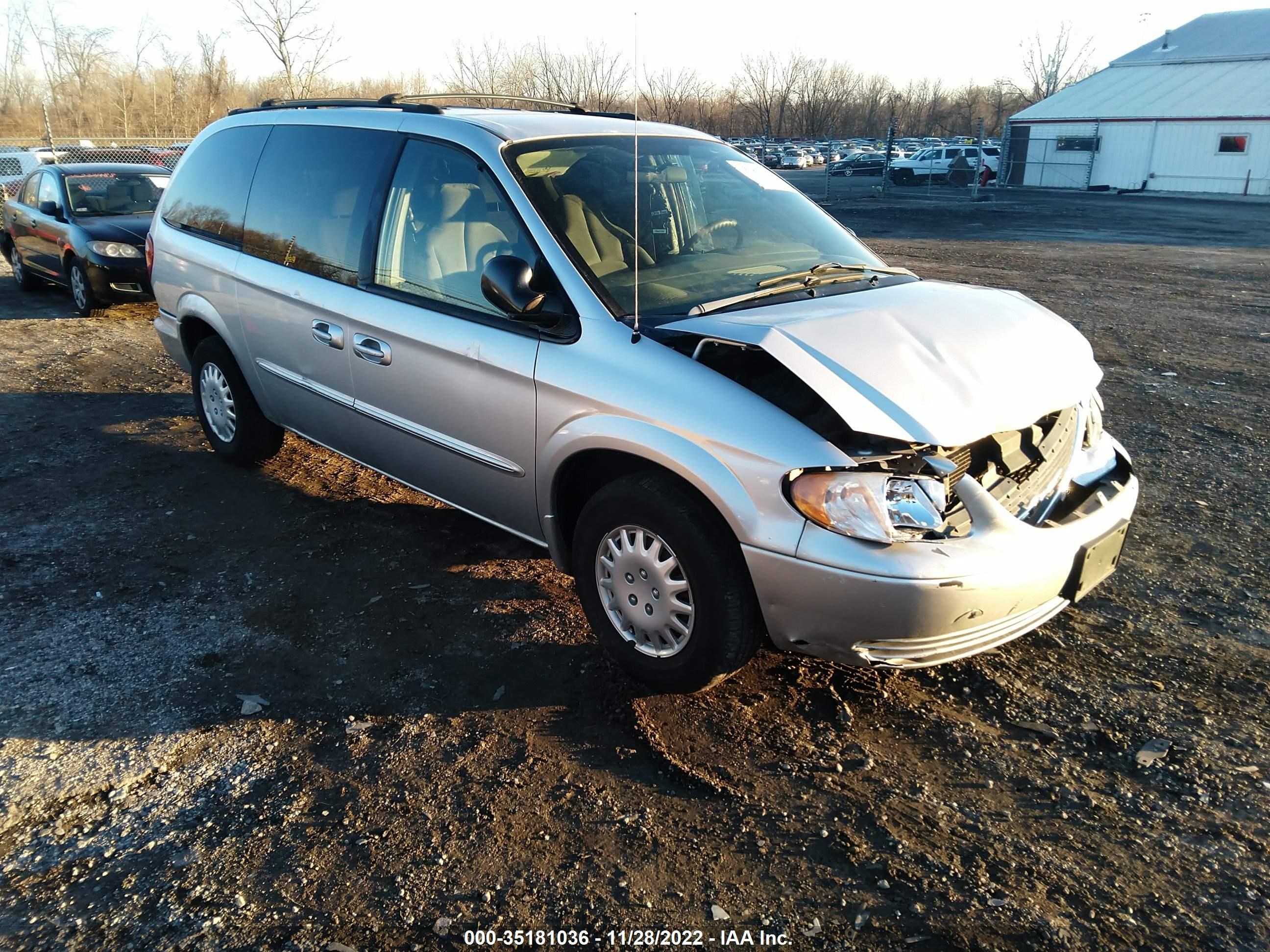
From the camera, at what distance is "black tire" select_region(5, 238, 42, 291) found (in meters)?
12.6

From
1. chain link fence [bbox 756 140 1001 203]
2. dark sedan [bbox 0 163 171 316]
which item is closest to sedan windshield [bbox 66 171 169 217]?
dark sedan [bbox 0 163 171 316]

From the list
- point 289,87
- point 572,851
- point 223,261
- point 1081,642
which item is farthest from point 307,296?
point 289,87

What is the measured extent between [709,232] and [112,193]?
1045cm

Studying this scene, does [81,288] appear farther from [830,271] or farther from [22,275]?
[830,271]

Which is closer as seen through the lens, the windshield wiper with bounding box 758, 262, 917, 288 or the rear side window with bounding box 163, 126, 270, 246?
the windshield wiper with bounding box 758, 262, 917, 288

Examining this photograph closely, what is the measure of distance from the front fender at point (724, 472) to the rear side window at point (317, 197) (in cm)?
178

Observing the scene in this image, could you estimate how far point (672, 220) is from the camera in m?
3.90

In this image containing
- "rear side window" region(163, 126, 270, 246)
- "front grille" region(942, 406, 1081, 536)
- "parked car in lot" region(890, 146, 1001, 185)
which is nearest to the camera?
"front grille" region(942, 406, 1081, 536)

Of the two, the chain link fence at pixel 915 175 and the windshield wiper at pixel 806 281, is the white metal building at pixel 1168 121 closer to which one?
the chain link fence at pixel 915 175

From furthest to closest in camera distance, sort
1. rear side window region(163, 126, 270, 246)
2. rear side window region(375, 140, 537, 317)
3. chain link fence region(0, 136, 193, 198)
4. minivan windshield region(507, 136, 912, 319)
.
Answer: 1. chain link fence region(0, 136, 193, 198)
2. rear side window region(163, 126, 270, 246)
3. rear side window region(375, 140, 537, 317)
4. minivan windshield region(507, 136, 912, 319)

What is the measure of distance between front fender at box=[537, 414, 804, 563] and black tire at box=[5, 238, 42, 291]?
1272 cm

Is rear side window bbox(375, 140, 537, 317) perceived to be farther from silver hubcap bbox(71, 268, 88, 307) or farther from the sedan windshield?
the sedan windshield

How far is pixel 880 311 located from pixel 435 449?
1.94m

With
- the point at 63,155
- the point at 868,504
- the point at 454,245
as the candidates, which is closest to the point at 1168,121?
the point at 63,155
